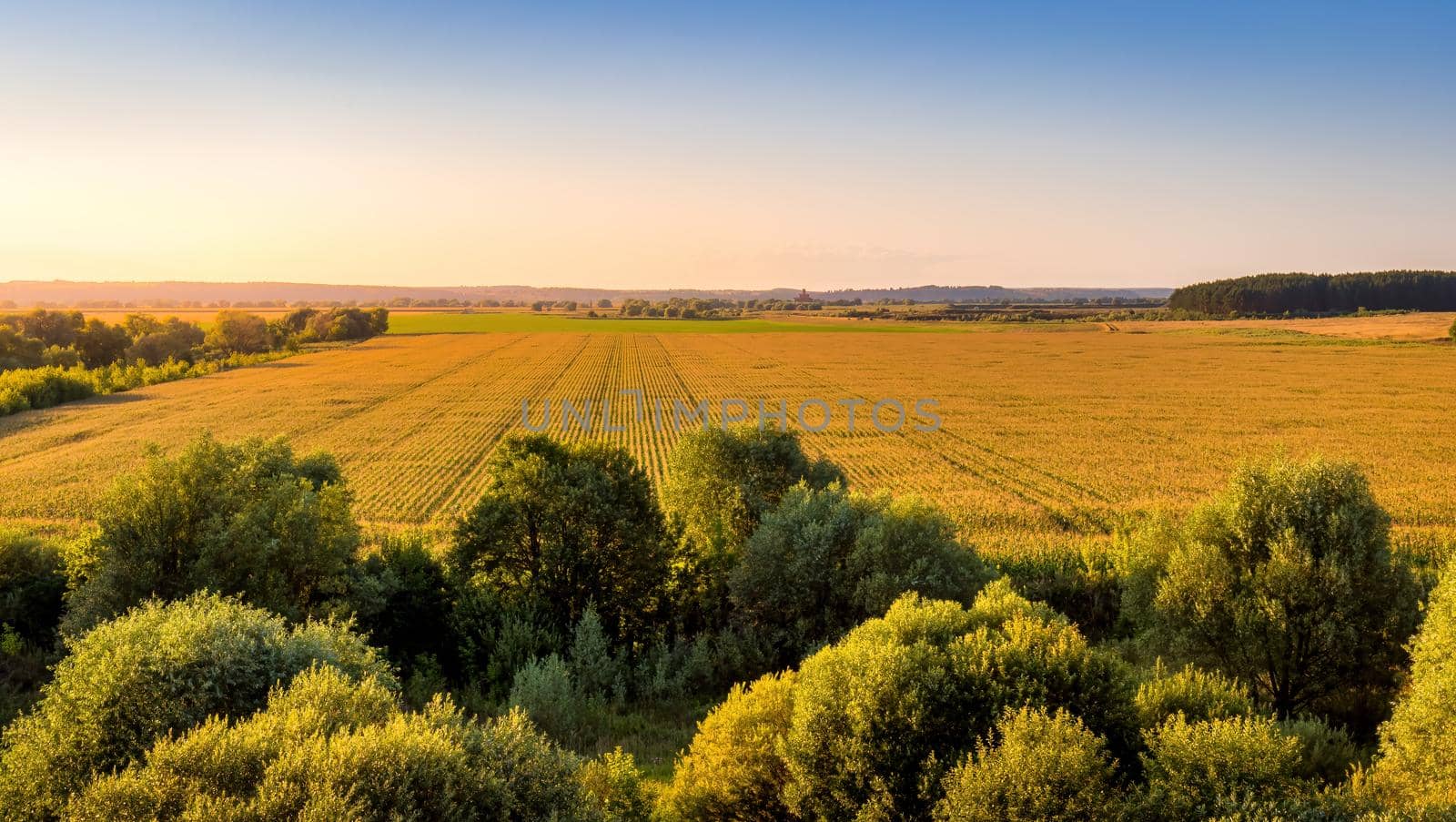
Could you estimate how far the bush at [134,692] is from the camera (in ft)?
29.1

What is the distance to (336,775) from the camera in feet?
24.6

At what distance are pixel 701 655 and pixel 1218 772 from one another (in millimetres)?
11864

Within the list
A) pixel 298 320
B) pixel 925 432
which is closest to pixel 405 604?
pixel 925 432

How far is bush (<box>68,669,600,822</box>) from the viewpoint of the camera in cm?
751

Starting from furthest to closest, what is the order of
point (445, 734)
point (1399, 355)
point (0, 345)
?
point (1399, 355) → point (0, 345) → point (445, 734)

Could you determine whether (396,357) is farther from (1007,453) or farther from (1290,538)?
(1290,538)

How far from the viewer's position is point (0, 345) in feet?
259

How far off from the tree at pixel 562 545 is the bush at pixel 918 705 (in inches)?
417

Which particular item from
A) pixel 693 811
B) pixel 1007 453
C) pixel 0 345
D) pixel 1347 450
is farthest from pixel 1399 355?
pixel 0 345

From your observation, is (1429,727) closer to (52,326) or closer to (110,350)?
(110,350)

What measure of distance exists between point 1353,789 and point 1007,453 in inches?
1419

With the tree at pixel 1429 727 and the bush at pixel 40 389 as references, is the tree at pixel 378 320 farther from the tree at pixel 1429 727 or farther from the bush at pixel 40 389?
the tree at pixel 1429 727

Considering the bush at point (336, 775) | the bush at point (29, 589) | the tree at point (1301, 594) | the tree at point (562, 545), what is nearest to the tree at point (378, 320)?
the bush at point (29, 589)

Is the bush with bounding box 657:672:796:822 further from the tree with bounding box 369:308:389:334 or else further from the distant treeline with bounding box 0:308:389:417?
the tree with bounding box 369:308:389:334
